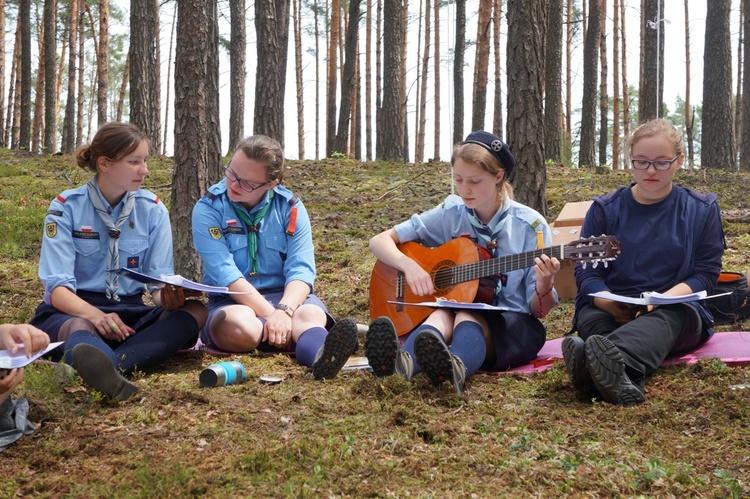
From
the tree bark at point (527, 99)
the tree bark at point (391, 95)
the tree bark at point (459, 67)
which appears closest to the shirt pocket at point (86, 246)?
the tree bark at point (527, 99)

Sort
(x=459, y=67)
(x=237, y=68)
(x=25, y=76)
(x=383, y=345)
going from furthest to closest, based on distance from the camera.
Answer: (x=459, y=67), (x=25, y=76), (x=237, y=68), (x=383, y=345)

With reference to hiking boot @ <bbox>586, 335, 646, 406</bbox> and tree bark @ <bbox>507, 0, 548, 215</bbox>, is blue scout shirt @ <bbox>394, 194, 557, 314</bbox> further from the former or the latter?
tree bark @ <bbox>507, 0, 548, 215</bbox>

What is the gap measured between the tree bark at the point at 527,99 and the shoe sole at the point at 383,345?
315 centimetres

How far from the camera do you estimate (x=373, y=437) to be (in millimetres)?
2535

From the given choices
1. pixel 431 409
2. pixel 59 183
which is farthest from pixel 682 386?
pixel 59 183

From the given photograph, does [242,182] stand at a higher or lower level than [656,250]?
higher

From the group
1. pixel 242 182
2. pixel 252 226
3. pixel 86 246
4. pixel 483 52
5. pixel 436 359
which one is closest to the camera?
pixel 436 359

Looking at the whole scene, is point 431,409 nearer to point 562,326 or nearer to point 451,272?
point 451,272

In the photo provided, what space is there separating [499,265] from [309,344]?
107 centimetres

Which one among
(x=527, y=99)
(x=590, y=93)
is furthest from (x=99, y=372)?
(x=590, y=93)

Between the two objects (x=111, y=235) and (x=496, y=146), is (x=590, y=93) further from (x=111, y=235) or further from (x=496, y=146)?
(x=111, y=235)

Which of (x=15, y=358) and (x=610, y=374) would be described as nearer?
(x=15, y=358)

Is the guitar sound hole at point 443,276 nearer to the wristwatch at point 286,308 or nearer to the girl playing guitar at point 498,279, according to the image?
the girl playing guitar at point 498,279

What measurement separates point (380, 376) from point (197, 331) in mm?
1146
